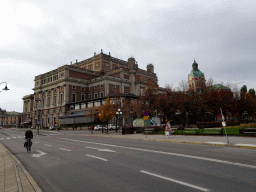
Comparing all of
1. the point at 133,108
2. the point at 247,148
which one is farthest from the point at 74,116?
the point at 247,148

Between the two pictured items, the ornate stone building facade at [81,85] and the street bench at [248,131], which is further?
the ornate stone building facade at [81,85]

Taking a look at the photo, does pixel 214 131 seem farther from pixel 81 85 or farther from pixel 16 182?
pixel 81 85

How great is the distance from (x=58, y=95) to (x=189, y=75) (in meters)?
85.1

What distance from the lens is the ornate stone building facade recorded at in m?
73.1

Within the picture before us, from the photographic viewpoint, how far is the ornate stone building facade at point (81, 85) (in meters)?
73.1

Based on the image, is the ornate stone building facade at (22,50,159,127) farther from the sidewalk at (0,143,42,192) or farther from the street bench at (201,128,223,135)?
the sidewalk at (0,143,42,192)

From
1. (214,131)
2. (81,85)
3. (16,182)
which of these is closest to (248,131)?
(214,131)

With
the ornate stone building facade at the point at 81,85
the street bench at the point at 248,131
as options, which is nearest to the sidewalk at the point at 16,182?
the street bench at the point at 248,131

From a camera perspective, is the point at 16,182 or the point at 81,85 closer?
the point at 16,182

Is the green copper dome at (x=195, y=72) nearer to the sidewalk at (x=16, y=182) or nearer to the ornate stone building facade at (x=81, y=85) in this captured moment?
the ornate stone building facade at (x=81, y=85)

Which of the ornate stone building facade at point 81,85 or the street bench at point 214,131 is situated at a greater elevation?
the ornate stone building facade at point 81,85

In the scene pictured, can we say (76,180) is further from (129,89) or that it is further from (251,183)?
(129,89)

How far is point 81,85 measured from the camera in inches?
3118

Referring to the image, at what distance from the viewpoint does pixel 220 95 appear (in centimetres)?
4238
